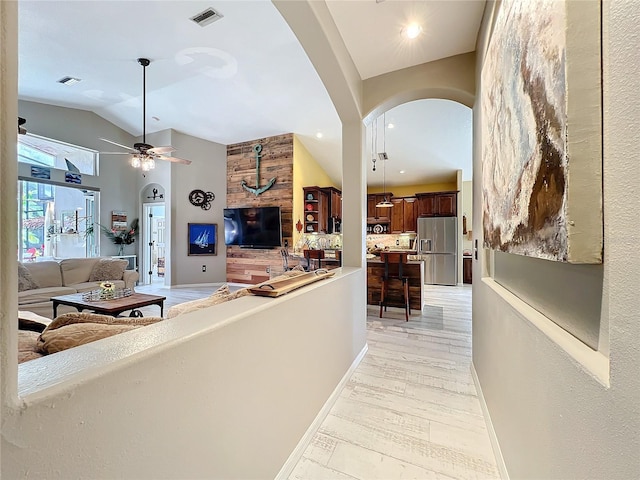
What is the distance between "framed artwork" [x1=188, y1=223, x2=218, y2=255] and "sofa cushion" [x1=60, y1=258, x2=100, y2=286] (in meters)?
2.16

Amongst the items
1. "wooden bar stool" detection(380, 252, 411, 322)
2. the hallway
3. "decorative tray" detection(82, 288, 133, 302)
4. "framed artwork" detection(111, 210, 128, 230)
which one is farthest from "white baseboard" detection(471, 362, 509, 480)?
"framed artwork" detection(111, 210, 128, 230)

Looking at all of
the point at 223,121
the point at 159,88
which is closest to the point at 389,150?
the point at 223,121

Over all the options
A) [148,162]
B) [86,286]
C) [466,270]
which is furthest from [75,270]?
[466,270]

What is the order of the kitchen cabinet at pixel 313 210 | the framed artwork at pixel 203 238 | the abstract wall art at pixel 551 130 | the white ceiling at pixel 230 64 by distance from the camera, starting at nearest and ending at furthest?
the abstract wall art at pixel 551 130, the white ceiling at pixel 230 64, the framed artwork at pixel 203 238, the kitchen cabinet at pixel 313 210

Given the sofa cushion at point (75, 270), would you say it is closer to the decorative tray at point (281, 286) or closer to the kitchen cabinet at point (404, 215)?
the decorative tray at point (281, 286)

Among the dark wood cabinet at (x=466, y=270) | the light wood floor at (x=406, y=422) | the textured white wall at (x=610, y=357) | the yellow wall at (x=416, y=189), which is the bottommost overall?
the light wood floor at (x=406, y=422)

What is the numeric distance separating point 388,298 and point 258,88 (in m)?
4.28

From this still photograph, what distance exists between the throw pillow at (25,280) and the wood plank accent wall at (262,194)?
143 inches

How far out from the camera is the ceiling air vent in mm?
3078

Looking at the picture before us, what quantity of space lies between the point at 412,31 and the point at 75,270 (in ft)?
19.1

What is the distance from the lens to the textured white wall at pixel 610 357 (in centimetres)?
51

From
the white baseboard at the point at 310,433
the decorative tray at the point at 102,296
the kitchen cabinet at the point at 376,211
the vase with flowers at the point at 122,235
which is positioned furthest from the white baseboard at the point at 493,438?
A: the vase with flowers at the point at 122,235

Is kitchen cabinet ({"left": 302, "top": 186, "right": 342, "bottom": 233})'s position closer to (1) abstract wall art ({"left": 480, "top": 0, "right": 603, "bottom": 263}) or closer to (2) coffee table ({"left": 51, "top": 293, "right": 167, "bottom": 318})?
(2) coffee table ({"left": 51, "top": 293, "right": 167, "bottom": 318})

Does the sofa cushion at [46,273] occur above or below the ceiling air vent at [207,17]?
below
